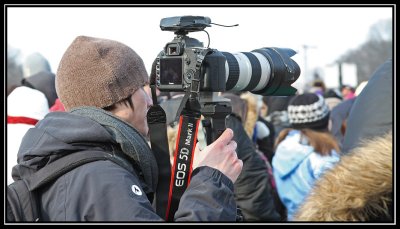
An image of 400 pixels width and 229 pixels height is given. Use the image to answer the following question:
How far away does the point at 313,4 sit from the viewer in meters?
2.65

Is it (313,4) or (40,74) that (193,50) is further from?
(40,74)

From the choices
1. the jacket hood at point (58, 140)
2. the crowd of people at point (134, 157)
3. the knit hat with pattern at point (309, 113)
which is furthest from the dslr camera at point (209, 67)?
the knit hat with pattern at point (309, 113)

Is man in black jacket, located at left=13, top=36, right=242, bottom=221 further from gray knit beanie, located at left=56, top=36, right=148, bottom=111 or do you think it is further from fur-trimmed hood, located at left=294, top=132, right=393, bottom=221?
fur-trimmed hood, located at left=294, top=132, right=393, bottom=221

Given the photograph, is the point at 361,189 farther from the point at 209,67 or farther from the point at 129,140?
the point at 129,140

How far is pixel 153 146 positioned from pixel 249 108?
3302 millimetres

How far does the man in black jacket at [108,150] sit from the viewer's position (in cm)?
175

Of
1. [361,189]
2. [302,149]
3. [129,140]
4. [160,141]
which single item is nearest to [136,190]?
[129,140]

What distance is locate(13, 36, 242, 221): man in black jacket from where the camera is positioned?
175 centimetres

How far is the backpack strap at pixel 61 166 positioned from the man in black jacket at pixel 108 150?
0.05 feet

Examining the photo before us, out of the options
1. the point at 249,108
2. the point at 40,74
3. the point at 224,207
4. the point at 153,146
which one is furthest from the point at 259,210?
the point at 224,207

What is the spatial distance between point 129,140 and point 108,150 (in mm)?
86

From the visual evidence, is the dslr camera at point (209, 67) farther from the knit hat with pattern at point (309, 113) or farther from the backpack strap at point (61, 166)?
the knit hat with pattern at point (309, 113)

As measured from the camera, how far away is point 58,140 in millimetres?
1861

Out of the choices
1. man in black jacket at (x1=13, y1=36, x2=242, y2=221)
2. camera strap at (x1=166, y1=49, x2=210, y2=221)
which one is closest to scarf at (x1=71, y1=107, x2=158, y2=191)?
man in black jacket at (x1=13, y1=36, x2=242, y2=221)
